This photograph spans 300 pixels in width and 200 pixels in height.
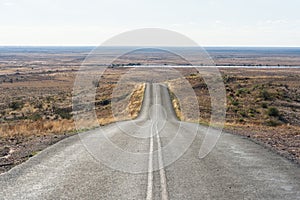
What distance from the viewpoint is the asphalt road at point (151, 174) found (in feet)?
28.1

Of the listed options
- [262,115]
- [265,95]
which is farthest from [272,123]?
[265,95]

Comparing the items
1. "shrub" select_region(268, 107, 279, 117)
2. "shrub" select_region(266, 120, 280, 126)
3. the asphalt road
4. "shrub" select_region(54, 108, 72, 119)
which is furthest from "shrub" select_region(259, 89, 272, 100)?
the asphalt road

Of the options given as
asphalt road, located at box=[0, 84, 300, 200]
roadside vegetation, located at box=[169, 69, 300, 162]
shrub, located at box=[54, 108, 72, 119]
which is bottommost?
shrub, located at box=[54, 108, 72, 119]

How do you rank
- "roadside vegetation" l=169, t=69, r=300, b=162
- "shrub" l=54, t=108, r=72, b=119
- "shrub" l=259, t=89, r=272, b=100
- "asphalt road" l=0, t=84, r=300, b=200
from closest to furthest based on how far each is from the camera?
"asphalt road" l=0, t=84, r=300, b=200 → "roadside vegetation" l=169, t=69, r=300, b=162 → "shrub" l=54, t=108, r=72, b=119 → "shrub" l=259, t=89, r=272, b=100

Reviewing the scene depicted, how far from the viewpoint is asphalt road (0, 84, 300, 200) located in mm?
8562

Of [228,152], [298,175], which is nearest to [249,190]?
[298,175]

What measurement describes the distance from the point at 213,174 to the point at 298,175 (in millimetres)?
2204

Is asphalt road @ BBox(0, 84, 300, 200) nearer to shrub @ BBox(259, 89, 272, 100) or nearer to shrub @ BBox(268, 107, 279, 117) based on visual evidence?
shrub @ BBox(268, 107, 279, 117)

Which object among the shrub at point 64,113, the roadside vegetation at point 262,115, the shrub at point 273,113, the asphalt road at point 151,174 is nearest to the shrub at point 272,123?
the roadside vegetation at point 262,115

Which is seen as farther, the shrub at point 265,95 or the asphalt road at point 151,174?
the shrub at point 265,95

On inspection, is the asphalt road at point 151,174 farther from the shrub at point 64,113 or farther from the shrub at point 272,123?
the shrub at point 64,113

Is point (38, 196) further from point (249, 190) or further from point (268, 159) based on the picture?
point (268, 159)

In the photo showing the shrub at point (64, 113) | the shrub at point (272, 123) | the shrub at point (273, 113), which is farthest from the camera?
the shrub at point (64, 113)

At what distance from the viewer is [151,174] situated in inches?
408
